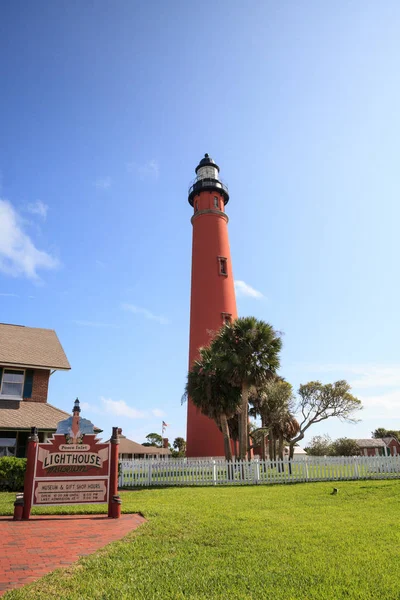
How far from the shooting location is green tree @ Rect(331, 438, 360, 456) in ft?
181

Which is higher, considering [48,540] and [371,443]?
[371,443]

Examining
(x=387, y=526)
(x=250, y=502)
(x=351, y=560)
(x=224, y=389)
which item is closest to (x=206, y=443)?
(x=224, y=389)

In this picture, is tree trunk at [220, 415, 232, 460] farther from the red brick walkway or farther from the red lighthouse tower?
the red brick walkway

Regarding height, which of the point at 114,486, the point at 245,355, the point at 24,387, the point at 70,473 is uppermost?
the point at 245,355

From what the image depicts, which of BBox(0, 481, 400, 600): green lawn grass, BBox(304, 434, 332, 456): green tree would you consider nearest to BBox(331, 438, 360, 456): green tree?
BBox(304, 434, 332, 456): green tree

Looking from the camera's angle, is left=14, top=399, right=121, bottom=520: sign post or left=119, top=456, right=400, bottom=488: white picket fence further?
left=119, top=456, right=400, bottom=488: white picket fence

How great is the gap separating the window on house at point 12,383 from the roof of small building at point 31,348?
0.68 m

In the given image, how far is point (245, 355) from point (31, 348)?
10702 mm

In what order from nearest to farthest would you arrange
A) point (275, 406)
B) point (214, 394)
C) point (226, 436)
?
point (214, 394) < point (226, 436) < point (275, 406)

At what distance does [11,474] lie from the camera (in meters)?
15.1

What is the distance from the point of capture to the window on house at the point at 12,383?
18.6 meters

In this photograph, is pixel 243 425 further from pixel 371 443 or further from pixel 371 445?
pixel 371 443

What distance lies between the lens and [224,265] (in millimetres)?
30922

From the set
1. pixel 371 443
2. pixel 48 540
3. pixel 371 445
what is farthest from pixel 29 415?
pixel 371 443
